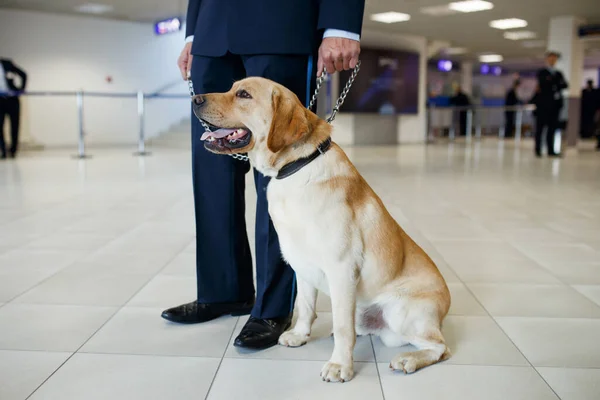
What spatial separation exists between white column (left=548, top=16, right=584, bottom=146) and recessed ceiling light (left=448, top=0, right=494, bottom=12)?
2.50 m

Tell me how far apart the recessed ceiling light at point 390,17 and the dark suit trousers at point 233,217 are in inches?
529

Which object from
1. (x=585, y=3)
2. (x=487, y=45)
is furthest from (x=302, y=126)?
(x=487, y=45)

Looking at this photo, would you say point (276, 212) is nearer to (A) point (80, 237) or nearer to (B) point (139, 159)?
(A) point (80, 237)

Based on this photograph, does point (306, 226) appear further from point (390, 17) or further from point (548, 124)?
point (390, 17)

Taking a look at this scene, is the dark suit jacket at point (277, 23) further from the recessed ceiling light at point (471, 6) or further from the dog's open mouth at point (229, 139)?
the recessed ceiling light at point (471, 6)

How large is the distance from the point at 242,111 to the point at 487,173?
7441 millimetres

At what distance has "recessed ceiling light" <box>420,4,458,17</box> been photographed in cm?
1395

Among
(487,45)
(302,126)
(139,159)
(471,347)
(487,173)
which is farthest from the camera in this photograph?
(487,45)

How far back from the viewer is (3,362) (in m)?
1.89

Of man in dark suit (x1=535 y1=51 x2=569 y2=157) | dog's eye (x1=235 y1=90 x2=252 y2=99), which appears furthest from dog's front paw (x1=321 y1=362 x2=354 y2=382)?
man in dark suit (x1=535 y1=51 x2=569 y2=157)

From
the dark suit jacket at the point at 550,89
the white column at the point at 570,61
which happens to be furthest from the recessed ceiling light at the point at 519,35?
the dark suit jacket at the point at 550,89

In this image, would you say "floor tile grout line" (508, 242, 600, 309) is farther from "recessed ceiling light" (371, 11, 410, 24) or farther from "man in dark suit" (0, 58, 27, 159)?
"recessed ceiling light" (371, 11, 410, 24)

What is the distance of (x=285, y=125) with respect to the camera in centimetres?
172

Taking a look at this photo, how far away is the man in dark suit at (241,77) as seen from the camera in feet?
6.57
